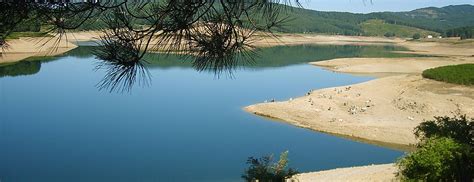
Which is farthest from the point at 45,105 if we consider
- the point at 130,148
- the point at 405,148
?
the point at 405,148

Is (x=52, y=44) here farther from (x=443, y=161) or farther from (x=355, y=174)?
(x=355, y=174)

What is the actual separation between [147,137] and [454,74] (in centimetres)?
1988

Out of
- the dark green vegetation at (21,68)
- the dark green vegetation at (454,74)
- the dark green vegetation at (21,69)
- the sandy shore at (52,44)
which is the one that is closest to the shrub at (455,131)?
the sandy shore at (52,44)

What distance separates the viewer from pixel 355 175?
11789 mm

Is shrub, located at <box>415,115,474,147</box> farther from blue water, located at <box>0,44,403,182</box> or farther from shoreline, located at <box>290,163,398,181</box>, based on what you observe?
blue water, located at <box>0,44,403,182</box>

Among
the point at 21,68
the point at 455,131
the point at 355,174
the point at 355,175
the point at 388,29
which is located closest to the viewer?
the point at 455,131

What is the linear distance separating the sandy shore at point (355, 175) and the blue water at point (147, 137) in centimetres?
123

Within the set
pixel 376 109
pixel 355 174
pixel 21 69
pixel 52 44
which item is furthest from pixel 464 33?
pixel 52 44

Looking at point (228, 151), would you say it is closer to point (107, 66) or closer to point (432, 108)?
point (432, 108)

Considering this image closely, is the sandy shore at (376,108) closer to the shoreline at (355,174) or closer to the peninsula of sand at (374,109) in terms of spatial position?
the peninsula of sand at (374,109)

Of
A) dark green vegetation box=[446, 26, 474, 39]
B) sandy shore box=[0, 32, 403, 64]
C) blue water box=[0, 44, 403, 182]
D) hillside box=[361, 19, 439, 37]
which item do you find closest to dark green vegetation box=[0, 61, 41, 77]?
sandy shore box=[0, 32, 403, 64]

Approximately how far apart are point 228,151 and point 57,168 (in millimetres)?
4774

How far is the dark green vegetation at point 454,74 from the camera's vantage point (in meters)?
27.6

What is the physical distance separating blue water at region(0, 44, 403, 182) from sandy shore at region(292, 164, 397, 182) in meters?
1.23
